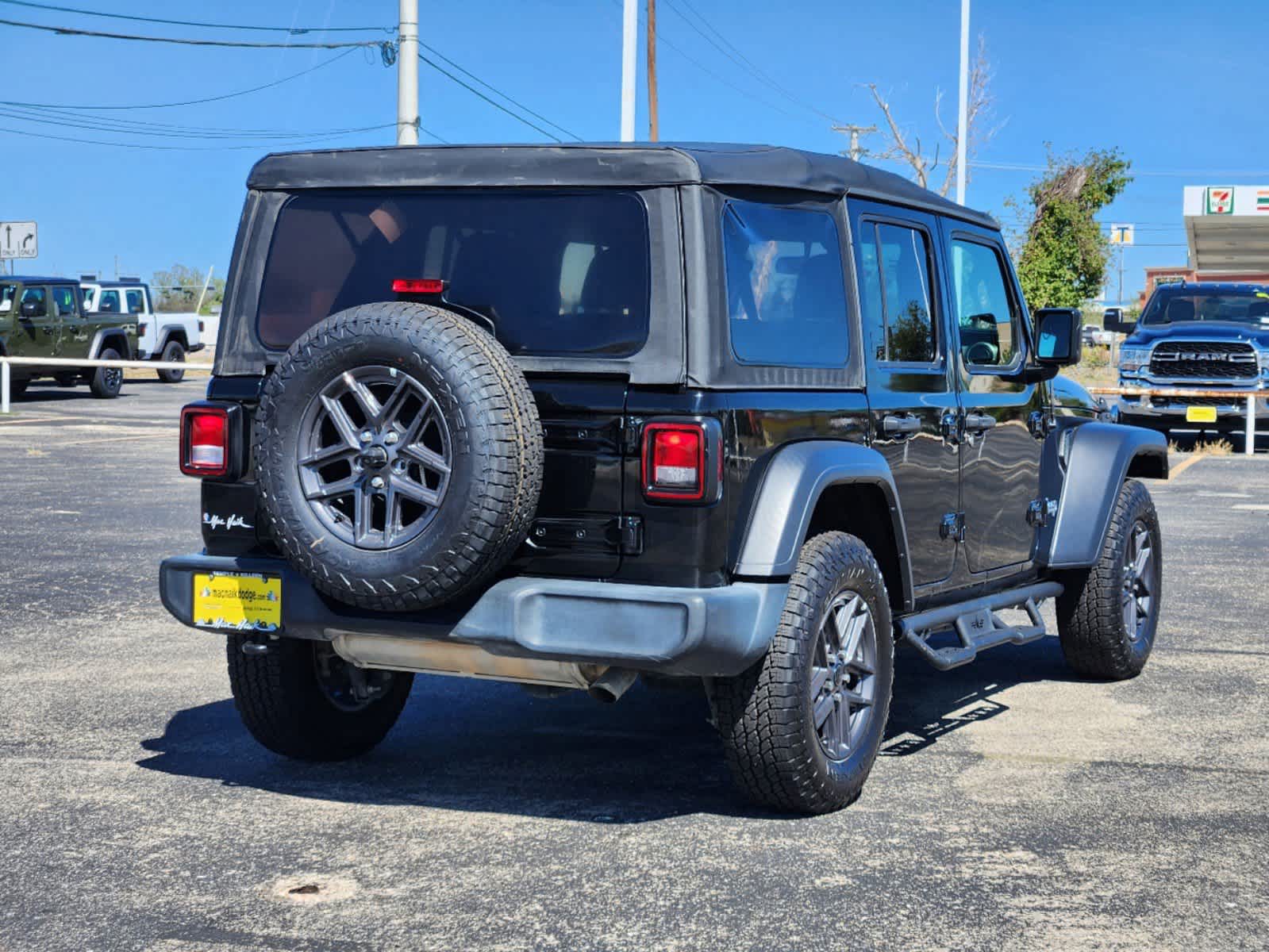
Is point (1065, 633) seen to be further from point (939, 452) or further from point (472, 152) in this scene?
point (472, 152)

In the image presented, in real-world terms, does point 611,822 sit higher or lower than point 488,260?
lower

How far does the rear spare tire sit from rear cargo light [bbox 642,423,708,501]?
302mm

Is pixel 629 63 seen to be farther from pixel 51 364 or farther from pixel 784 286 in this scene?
pixel 784 286

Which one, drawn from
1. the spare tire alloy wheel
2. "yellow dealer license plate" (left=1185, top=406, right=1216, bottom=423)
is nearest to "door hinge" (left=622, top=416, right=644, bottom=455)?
the spare tire alloy wheel

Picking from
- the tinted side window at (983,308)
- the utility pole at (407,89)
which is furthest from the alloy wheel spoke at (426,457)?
the utility pole at (407,89)

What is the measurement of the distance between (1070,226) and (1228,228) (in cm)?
793

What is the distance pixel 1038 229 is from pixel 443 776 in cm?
4076

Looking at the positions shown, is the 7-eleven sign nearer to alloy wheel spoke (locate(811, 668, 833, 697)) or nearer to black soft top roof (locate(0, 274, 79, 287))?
black soft top roof (locate(0, 274, 79, 287))

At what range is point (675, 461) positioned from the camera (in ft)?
15.5

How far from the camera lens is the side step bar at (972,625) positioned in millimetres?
5926

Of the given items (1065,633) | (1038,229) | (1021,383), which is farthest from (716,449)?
(1038,229)

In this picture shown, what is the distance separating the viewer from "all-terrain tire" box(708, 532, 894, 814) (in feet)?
16.3

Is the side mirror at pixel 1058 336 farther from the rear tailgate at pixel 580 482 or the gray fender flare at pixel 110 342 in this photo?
the gray fender flare at pixel 110 342

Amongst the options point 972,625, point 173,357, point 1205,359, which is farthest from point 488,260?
point 173,357
